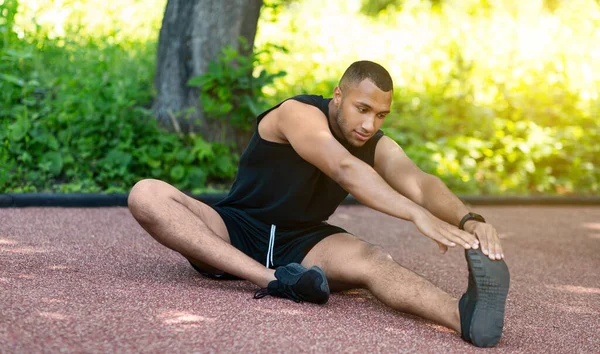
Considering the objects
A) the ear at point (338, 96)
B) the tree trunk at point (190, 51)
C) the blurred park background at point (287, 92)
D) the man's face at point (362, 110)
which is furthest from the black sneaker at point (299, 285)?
the tree trunk at point (190, 51)

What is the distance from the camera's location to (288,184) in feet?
12.8

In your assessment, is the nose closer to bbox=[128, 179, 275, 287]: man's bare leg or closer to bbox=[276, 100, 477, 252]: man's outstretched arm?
bbox=[276, 100, 477, 252]: man's outstretched arm

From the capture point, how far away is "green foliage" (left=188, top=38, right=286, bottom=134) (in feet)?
23.8

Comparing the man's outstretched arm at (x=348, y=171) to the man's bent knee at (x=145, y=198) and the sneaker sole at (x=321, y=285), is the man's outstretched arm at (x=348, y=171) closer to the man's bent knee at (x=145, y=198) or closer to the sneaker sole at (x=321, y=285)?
the sneaker sole at (x=321, y=285)

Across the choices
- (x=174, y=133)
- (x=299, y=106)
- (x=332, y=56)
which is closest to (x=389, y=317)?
(x=299, y=106)

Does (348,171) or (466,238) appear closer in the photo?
(466,238)

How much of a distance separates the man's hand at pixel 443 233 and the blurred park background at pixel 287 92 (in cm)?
420

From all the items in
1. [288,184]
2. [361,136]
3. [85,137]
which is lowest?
[85,137]

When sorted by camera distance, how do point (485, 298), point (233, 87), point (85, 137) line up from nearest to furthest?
point (485, 298)
point (85, 137)
point (233, 87)

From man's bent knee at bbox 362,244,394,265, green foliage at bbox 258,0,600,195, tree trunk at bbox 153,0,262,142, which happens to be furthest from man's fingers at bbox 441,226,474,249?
green foliage at bbox 258,0,600,195

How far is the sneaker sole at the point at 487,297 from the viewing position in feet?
10.1

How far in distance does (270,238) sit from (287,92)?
17.7 feet

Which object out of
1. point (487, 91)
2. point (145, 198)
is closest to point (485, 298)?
point (145, 198)

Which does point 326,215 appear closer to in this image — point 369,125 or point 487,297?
point 369,125
